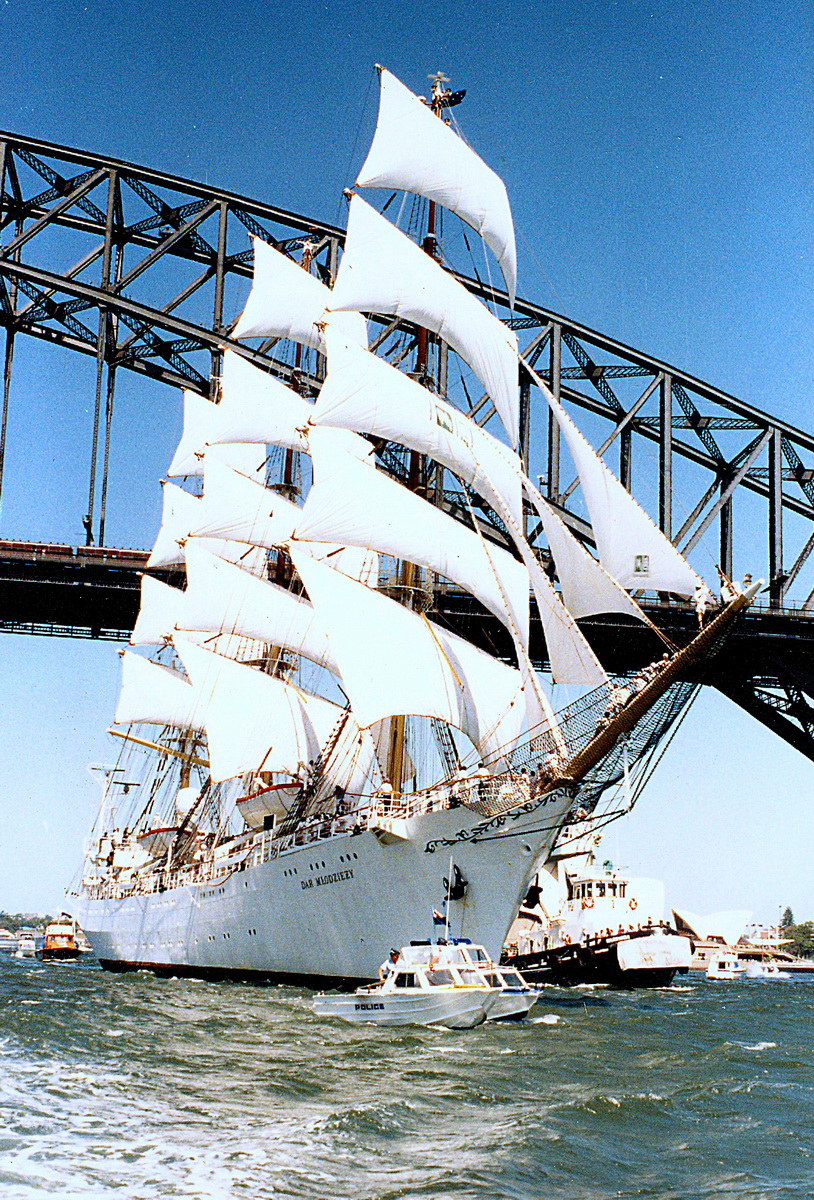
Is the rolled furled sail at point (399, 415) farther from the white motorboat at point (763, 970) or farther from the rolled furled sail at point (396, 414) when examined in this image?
the white motorboat at point (763, 970)

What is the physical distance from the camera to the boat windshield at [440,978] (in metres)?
26.1

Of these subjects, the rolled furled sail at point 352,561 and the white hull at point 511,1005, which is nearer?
the white hull at point 511,1005

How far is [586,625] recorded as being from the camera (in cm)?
5316

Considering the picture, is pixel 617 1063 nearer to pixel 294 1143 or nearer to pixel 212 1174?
pixel 294 1143

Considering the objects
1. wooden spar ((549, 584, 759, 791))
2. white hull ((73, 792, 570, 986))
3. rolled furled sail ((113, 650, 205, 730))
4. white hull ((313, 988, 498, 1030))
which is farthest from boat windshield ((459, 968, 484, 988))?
rolled furled sail ((113, 650, 205, 730))

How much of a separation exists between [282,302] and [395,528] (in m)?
14.6

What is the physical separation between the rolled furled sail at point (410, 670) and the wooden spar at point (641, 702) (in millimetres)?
4400

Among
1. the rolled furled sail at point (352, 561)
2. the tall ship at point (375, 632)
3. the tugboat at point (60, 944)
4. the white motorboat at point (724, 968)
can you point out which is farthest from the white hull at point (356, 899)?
the white motorboat at point (724, 968)

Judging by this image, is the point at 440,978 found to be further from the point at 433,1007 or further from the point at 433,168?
the point at 433,168

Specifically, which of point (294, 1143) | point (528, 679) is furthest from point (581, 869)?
point (294, 1143)

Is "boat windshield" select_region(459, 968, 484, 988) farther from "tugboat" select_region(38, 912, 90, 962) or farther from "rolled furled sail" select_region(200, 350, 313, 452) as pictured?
"tugboat" select_region(38, 912, 90, 962)

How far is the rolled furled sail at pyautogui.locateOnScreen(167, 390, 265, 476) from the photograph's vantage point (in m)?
54.7

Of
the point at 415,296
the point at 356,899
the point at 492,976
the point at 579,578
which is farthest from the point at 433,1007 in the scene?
the point at 415,296

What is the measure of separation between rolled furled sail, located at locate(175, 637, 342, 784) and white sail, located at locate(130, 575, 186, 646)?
5541mm
